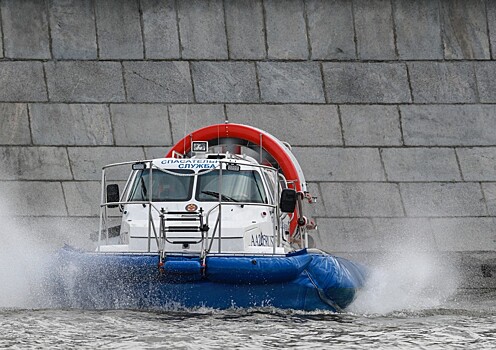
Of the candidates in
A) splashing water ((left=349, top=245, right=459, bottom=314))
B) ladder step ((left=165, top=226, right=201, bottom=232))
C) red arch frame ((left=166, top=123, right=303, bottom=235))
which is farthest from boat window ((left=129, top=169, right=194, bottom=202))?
splashing water ((left=349, top=245, right=459, bottom=314))

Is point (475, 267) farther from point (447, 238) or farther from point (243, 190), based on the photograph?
point (243, 190)

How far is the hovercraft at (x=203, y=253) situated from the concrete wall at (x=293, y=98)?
12.9 feet

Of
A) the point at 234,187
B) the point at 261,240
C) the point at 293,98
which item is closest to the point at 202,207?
the point at 234,187

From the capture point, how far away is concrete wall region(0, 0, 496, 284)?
19.2m

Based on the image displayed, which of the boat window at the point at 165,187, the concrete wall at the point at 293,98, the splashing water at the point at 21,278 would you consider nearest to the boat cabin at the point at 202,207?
the boat window at the point at 165,187

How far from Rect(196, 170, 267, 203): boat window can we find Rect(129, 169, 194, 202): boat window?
163mm

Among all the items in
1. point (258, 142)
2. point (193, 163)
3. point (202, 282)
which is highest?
point (258, 142)

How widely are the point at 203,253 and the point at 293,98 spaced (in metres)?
7.04

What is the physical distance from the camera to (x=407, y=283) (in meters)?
17.7

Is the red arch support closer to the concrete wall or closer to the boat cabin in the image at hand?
the boat cabin

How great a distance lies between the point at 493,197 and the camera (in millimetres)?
19375

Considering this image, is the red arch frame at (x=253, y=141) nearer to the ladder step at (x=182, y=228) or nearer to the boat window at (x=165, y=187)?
the boat window at (x=165, y=187)

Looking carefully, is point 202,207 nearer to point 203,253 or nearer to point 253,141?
point 203,253

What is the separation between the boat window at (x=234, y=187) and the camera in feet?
47.9
